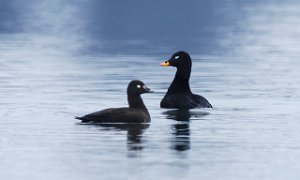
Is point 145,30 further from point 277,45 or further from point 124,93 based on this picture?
point 124,93

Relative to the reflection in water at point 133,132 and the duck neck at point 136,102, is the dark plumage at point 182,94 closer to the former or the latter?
the duck neck at point 136,102

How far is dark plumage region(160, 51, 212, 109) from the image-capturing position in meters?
28.7

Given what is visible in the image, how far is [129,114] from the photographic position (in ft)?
82.2

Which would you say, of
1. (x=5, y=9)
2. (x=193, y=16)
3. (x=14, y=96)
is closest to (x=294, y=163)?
(x=14, y=96)

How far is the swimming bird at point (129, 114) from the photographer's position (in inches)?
974

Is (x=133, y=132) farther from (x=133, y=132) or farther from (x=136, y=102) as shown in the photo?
(x=136, y=102)

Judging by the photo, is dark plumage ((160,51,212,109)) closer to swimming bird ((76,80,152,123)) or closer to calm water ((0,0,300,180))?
calm water ((0,0,300,180))

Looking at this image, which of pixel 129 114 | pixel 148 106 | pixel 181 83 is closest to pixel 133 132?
pixel 129 114

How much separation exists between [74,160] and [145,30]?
190 feet

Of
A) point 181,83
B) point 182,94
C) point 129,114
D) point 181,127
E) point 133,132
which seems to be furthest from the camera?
point 181,83

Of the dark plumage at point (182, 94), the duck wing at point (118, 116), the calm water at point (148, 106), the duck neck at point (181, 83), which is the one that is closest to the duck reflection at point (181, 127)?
the calm water at point (148, 106)

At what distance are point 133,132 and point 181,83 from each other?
605 cm

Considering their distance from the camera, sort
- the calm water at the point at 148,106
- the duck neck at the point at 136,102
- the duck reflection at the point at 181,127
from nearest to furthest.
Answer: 1. the calm water at the point at 148,106
2. the duck reflection at the point at 181,127
3. the duck neck at the point at 136,102

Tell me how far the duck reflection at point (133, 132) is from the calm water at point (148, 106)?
16mm
